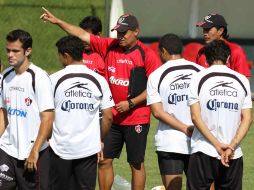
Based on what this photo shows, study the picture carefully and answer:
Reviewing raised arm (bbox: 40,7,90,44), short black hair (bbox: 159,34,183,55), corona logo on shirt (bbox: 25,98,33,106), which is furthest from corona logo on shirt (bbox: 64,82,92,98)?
raised arm (bbox: 40,7,90,44)

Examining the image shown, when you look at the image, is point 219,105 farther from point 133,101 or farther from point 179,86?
Result: point 133,101

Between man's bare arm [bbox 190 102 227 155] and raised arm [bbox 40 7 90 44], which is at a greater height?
raised arm [bbox 40 7 90 44]

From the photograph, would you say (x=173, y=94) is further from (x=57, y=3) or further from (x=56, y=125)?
(x=57, y=3)

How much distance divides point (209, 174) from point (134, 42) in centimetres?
237

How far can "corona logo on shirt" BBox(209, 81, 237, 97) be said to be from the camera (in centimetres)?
813

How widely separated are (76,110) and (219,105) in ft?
4.52

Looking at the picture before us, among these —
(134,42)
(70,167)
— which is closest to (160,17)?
(134,42)

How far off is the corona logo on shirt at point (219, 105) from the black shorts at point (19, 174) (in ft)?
5.44

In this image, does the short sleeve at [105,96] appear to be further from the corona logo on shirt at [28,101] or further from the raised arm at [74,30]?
the raised arm at [74,30]

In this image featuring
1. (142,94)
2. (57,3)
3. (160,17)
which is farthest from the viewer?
(57,3)

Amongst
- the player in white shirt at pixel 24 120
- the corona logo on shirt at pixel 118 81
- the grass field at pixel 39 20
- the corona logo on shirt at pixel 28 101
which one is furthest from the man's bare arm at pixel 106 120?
the grass field at pixel 39 20

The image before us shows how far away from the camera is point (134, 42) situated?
33.2 feet

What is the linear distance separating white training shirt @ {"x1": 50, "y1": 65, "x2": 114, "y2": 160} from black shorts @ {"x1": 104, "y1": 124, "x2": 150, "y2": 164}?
1673 mm

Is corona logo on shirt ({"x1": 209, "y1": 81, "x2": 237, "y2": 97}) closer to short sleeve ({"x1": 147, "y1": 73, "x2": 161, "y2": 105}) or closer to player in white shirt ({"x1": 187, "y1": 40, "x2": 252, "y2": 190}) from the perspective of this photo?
player in white shirt ({"x1": 187, "y1": 40, "x2": 252, "y2": 190})
